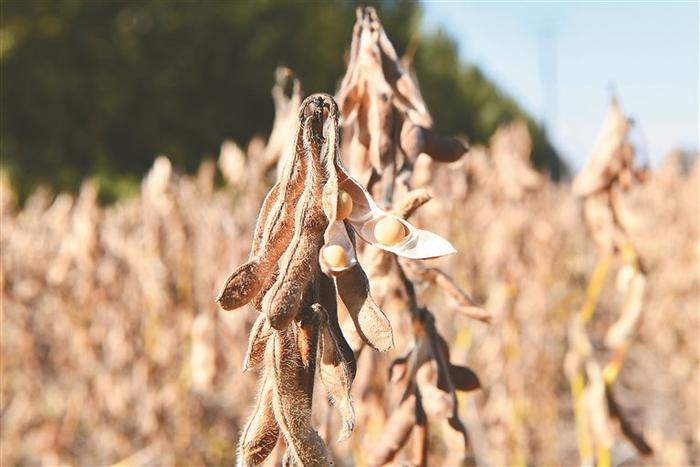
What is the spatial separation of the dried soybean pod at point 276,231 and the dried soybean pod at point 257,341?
3cm

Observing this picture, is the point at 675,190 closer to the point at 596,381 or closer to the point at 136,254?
the point at 136,254

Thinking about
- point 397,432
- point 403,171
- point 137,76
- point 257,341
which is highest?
point 137,76

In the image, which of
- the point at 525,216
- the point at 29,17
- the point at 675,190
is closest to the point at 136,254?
the point at 525,216

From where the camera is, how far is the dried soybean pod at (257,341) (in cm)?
65

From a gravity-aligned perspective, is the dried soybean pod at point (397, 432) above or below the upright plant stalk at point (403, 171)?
below

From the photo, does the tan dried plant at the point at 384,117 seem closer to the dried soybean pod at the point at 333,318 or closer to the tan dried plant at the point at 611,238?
the dried soybean pod at the point at 333,318

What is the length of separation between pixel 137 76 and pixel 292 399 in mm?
13339

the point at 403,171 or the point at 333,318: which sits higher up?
the point at 403,171

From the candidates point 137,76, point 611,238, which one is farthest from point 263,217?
point 137,76

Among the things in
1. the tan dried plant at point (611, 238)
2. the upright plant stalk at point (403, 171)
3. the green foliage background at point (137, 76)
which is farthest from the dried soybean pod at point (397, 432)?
the green foliage background at point (137, 76)

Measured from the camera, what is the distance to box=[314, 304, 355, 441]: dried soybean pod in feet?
2.15

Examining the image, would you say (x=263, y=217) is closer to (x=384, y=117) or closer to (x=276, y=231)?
(x=276, y=231)

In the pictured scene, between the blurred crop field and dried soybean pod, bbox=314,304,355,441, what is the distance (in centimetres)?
117

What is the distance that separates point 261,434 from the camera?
2.21ft
